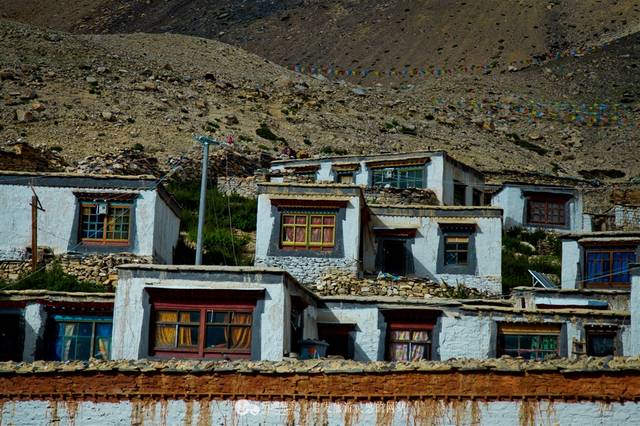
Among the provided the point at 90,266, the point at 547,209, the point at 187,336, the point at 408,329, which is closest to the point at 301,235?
the point at 90,266

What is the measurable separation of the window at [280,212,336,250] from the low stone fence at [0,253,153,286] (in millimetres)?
4151

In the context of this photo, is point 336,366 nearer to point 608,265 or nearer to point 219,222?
point 608,265

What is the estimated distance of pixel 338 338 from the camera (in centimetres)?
2942

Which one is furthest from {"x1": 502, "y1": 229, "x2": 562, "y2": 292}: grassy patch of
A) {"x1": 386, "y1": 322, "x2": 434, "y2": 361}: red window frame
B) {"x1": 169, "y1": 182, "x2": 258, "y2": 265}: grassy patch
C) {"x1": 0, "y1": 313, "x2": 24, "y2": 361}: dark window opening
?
{"x1": 0, "y1": 313, "x2": 24, "y2": 361}: dark window opening

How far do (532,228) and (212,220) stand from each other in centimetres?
1391

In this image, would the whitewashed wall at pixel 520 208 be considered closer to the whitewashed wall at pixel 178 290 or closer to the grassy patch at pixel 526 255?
the grassy patch at pixel 526 255

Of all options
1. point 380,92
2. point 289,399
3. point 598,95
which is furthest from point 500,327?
point 598,95

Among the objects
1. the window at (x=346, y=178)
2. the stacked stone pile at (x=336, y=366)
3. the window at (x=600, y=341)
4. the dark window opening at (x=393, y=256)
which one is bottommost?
the stacked stone pile at (x=336, y=366)

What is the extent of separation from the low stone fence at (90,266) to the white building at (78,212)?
0.88 ft

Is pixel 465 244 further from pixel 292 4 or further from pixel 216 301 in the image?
pixel 292 4

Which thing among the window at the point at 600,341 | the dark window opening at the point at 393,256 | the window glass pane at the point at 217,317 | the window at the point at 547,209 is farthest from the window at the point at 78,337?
the window at the point at 547,209

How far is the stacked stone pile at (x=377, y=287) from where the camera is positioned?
34.7 meters

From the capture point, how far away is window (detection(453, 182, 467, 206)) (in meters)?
49.7

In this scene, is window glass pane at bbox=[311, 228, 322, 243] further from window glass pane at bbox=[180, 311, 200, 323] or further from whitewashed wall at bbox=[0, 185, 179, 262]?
window glass pane at bbox=[180, 311, 200, 323]
